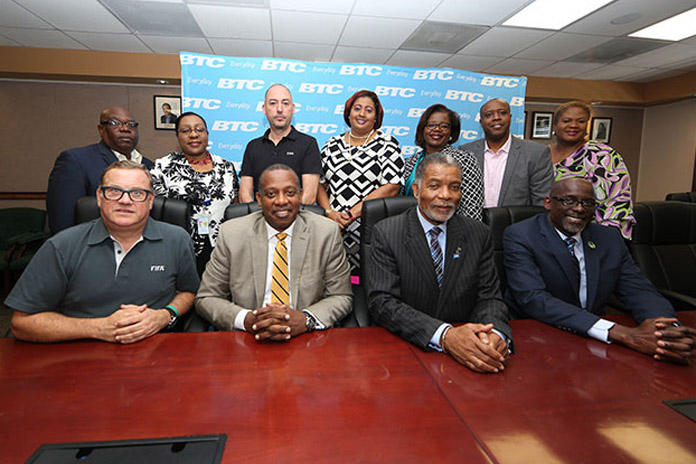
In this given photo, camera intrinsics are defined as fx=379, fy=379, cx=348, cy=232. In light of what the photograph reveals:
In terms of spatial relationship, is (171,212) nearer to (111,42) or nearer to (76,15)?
(76,15)

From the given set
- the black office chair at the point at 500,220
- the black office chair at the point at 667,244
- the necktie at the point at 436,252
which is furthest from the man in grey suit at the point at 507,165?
the necktie at the point at 436,252

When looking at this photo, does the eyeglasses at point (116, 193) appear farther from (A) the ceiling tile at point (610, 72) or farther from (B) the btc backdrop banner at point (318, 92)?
(A) the ceiling tile at point (610, 72)

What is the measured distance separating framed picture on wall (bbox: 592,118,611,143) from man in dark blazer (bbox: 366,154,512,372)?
7.95 metres

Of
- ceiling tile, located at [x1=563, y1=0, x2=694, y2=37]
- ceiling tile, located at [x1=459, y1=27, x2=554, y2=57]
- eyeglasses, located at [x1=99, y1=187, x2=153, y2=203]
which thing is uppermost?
ceiling tile, located at [x1=563, y1=0, x2=694, y2=37]

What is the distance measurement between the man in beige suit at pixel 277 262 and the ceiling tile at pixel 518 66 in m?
5.29

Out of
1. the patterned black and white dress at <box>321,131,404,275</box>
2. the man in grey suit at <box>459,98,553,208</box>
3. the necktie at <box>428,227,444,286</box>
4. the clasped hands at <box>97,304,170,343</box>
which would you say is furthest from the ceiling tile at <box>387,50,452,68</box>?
the clasped hands at <box>97,304,170,343</box>

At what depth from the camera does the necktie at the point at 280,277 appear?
1802mm

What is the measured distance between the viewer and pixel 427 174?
1.82 m

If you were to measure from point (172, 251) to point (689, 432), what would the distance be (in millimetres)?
1854

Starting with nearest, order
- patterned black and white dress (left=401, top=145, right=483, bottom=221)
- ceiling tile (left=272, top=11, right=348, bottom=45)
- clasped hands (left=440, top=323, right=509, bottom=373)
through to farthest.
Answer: clasped hands (left=440, top=323, right=509, bottom=373) < patterned black and white dress (left=401, top=145, right=483, bottom=221) < ceiling tile (left=272, top=11, right=348, bottom=45)

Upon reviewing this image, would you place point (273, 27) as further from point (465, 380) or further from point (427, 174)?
point (465, 380)

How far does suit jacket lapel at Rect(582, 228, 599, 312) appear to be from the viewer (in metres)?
1.84

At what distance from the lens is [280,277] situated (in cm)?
181

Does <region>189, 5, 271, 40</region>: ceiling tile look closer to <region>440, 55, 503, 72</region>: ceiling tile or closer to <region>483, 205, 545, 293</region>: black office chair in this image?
<region>440, 55, 503, 72</region>: ceiling tile
